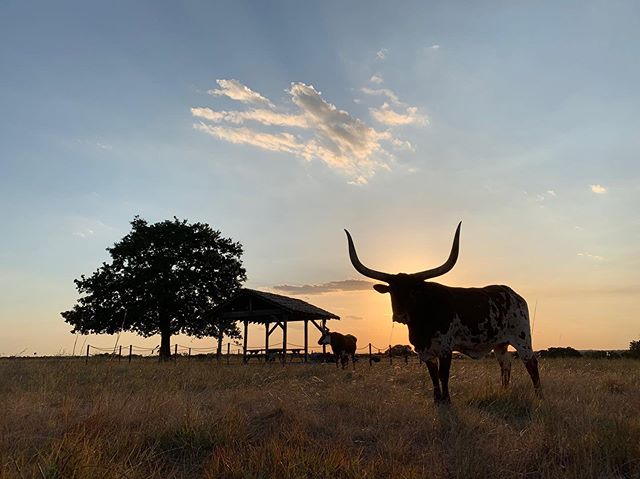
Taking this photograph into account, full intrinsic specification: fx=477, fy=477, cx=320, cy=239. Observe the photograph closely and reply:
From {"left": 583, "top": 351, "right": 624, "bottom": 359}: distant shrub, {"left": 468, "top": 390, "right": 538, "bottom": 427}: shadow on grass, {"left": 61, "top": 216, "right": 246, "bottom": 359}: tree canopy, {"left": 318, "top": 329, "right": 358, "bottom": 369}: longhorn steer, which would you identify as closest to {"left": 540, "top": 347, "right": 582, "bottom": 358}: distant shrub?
{"left": 583, "top": 351, "right": 624, "bottom": 359}: distant shrub

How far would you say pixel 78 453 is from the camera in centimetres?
315

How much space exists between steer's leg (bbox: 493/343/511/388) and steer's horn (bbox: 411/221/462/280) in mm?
1960

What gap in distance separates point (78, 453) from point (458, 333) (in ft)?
18.3

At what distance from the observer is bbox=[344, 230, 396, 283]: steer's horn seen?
292 inches

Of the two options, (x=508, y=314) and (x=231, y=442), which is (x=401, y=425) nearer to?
(x=231, y=442)

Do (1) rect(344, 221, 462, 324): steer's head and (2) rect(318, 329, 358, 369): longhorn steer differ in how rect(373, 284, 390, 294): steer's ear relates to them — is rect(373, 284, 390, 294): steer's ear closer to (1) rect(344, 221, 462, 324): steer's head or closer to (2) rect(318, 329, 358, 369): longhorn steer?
(1) rect(344, 221, 462, 324): steer's head

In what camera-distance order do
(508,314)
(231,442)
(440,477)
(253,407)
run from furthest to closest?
(508,314), (253,407), (231,442), (440,477)

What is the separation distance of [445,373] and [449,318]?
854 mm

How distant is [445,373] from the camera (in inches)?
269

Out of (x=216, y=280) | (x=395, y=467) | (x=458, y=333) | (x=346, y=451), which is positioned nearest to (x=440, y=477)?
(x=395, y=467)

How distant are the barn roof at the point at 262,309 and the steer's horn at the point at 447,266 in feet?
51.9

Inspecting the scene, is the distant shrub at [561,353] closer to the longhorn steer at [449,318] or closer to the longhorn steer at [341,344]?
the longhorn steer at [341,344]

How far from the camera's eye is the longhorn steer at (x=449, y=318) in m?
7.11

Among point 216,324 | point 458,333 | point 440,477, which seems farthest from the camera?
point 216,324
